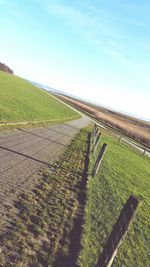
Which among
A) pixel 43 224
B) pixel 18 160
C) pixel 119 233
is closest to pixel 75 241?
pixel 43 224

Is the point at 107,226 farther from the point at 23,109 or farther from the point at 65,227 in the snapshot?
the point at 23,109

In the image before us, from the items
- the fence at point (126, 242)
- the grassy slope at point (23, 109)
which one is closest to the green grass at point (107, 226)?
the fence at point (126, 242)

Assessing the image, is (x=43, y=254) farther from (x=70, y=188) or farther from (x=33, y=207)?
(x=70, y=188)

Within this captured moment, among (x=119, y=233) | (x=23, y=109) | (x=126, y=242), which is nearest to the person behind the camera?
(x=119, y=233)

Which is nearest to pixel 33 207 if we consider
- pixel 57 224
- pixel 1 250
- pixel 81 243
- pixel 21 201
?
pixel 21 201

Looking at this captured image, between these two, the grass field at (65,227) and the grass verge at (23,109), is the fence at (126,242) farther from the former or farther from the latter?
the grass verge at (23,109)

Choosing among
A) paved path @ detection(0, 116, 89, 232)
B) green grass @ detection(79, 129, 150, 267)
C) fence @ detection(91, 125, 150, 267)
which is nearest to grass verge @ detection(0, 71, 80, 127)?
paved path @ detection(0, 116, 89, 232)

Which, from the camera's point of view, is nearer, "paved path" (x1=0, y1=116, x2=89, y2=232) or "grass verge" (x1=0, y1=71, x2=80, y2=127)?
"paved path" (x1=0, y1=116, x2=89, y2=232)

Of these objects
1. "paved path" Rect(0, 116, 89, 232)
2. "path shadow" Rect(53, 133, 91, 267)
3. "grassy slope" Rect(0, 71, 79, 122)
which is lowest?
"grassy slope" Rect(0, 71, 79, 122)

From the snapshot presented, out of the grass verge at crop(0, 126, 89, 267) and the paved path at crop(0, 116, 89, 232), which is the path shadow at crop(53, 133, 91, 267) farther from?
the paved path at crop(0, 116, 89, 232)

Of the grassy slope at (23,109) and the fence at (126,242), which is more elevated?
the fence at (126,242)

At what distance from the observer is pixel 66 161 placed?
1377 centimetres

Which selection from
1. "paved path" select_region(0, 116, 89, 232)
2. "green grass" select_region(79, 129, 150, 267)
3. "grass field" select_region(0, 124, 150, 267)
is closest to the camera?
"grass field" select_region(0, 124, 150, 267)

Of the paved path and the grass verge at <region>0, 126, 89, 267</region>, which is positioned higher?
the grass verge at <region>0, 126, 89, 267</region>
